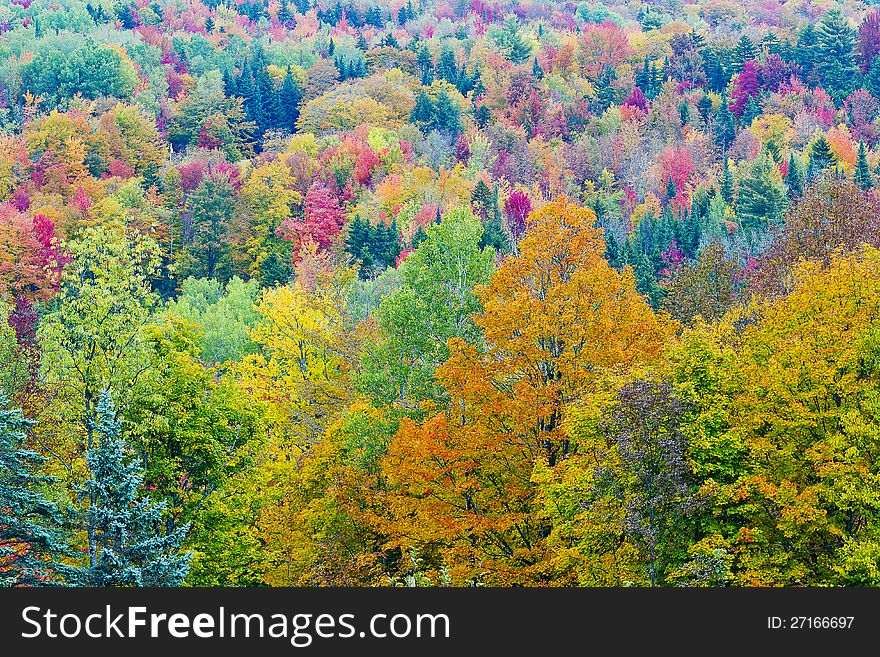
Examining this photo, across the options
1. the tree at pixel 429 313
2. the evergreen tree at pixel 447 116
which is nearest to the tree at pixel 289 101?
the evergreen tree at pixel 447 116

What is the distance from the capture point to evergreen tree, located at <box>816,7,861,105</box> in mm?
140375

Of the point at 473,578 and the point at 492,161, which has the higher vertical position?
the point at 492,161

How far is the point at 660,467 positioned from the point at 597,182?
97361 mm

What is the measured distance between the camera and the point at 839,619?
59.0ft

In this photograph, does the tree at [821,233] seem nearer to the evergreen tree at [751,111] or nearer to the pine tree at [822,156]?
the pine tree at [822,156]

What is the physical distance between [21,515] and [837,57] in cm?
13752

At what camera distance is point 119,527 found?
79.8 ft

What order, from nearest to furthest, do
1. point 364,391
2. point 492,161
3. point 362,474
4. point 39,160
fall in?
point 362,474 < point 364,391 < point 39,160 < point 492,161

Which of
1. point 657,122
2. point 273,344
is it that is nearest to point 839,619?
point 273,344

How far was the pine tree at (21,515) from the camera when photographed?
2364 cm

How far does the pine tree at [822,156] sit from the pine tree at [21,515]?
72206 millimetres

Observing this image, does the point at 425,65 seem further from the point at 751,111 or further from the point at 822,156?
the point at 822,156

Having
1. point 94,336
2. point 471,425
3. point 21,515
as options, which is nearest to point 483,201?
point 471,425

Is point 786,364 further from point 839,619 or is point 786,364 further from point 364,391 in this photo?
point 364,391
